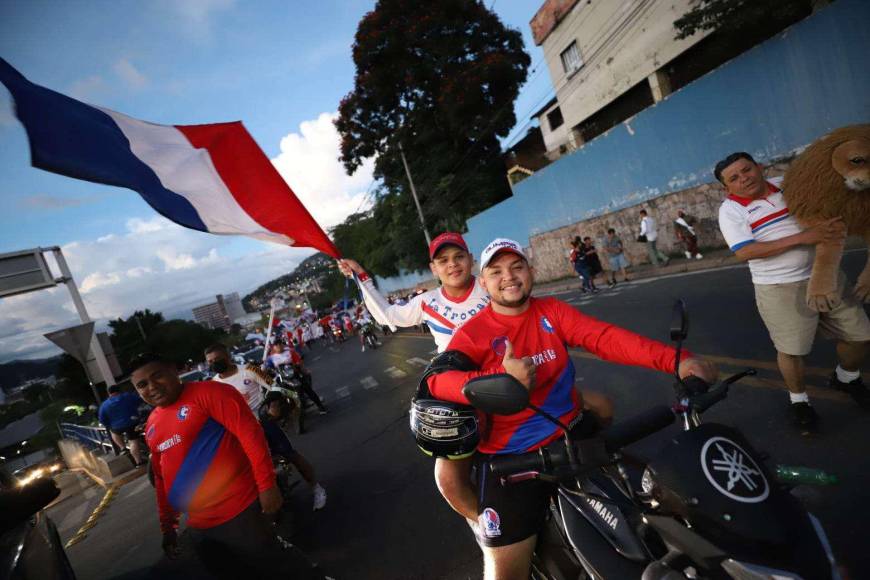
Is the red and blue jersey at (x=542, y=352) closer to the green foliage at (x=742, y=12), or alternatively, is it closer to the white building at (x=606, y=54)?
the green foliage at (x=742, y=12)

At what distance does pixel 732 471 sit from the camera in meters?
1.15

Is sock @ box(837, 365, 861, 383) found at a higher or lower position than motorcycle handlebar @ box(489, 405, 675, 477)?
lower

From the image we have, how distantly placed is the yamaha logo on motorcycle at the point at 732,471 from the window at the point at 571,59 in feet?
72.2

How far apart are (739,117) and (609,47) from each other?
939cm

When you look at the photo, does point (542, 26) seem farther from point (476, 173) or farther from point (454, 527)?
point (454, 527)

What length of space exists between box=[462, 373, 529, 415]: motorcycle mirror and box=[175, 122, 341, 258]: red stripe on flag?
3.17 metres

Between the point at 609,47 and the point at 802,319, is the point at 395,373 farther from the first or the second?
the point at 609,47

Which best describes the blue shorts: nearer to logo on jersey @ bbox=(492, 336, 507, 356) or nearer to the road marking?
the road marking

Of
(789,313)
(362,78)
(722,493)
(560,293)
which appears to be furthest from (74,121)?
(362,78)

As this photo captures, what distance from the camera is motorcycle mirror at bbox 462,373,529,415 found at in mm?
1265

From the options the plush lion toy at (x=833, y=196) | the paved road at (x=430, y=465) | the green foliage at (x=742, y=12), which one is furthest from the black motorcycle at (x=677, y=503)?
the green foliage at (x=742, y=12)

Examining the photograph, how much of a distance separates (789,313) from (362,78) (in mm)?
23433

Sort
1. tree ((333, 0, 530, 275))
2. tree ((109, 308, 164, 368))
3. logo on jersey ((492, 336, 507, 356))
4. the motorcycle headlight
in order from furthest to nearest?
tree ((109, 308, 164, 368)) < tree ((333, 0, 530, 275)) < logo on jersey ((492, 336, 507, 356)) < the motorcycle headlight

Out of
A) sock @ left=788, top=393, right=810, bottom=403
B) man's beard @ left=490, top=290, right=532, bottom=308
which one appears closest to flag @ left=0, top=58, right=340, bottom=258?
man's beard @ left=490, top=290, right=532, bottom=308
